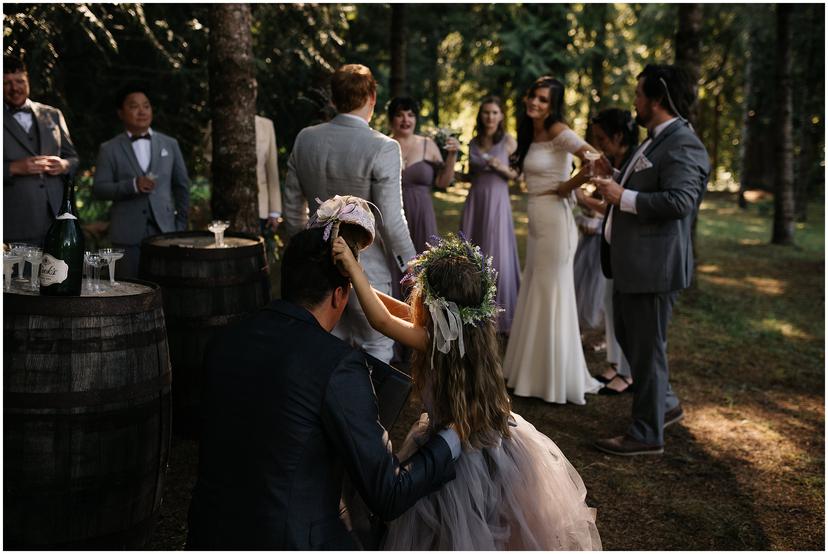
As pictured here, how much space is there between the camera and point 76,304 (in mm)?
3000

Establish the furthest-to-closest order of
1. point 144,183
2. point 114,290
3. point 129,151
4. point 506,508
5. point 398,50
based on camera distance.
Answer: point 398,50 → point 129,151 → point 144,183 → point 114,290 → point 506,508

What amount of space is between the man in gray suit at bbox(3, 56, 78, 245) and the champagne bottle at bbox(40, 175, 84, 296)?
2.37 metres

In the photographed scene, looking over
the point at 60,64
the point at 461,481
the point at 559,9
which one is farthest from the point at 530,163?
the point at 559,9

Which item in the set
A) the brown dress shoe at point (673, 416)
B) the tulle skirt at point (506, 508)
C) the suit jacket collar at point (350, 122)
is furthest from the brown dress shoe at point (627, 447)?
the suit jacket collar at point (350, 122)

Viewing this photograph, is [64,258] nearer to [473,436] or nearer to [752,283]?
[473,436]

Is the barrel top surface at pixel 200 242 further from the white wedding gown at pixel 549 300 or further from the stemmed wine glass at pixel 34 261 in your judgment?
the white wedding gown at pixel 549 300

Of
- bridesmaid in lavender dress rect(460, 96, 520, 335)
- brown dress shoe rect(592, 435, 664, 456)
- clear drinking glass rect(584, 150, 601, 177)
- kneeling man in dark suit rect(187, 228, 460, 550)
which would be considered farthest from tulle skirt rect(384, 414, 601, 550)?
bridesmaid in lavender dress rect(460, 96, 520, 335)

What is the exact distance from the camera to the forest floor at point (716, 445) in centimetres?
402

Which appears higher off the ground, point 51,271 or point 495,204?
point 495,204

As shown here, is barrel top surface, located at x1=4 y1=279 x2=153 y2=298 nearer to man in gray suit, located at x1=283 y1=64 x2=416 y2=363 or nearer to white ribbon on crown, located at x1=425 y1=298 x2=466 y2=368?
white ribbon on crown, located at x1=425 y1=298 x2=466 y2=368

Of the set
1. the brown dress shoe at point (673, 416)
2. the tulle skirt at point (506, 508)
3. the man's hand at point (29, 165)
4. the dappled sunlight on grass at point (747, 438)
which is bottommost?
the dappled sunlight on grass at point (747, 438)

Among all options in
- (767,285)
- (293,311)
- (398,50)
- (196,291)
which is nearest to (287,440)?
(293,311)

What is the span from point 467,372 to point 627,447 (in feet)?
7.32

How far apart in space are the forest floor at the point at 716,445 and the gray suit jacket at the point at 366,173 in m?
1.17
